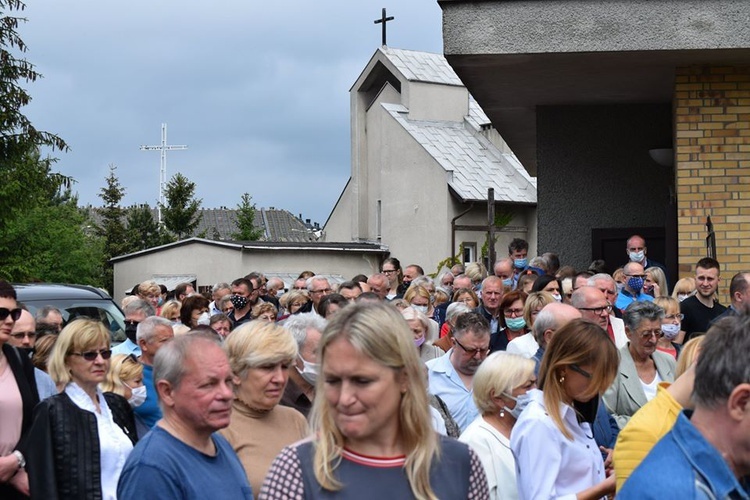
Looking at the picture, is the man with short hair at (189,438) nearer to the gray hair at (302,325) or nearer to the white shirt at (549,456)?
the white shirt at (549,456)

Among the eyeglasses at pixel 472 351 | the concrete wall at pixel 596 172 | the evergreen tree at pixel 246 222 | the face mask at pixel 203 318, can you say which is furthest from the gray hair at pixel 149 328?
the evergreen tree at pixel 246 222

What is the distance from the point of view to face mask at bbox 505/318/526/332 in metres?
9.12

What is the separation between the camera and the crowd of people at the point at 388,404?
10.4ft

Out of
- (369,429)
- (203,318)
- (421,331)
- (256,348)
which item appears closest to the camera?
(369,429)

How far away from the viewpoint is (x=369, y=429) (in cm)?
326

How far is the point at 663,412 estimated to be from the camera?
353 centimetres

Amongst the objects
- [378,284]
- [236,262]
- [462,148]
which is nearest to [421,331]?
[378,284]

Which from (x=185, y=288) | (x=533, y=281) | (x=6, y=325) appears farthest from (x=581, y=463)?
(x=185, y=288)

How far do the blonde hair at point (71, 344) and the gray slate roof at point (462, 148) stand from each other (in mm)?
33971

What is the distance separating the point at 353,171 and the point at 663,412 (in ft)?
144

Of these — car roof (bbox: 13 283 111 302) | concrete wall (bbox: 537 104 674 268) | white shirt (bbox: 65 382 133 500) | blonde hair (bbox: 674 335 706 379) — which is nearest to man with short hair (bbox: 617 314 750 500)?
blonde hair (bbox: 674 335 706 379)

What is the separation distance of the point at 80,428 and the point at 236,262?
34.7m

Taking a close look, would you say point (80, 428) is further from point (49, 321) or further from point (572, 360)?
point (49, 321)

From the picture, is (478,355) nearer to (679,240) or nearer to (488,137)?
(679,240)
